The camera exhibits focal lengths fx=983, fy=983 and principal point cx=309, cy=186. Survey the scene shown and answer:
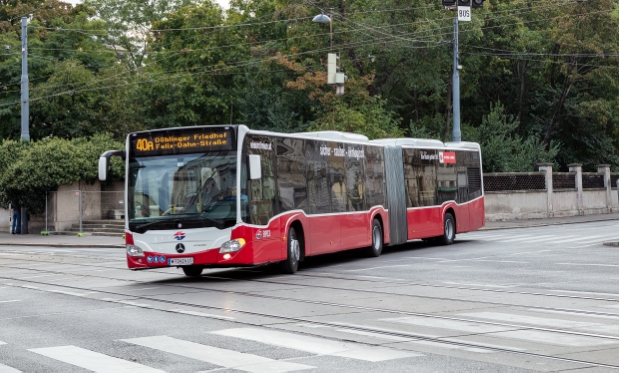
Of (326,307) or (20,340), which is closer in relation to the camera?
(20,340)

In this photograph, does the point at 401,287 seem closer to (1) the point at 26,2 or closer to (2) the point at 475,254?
(2) the point at 475,254


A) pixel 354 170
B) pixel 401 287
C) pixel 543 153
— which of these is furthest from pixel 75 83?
pixel 401 287

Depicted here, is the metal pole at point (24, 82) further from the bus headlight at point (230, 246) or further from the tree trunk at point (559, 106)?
the bus headlight at point (230, 246)

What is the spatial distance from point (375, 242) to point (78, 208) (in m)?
24.7

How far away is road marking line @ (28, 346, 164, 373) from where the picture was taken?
916 centimetres

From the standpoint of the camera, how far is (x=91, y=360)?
9.76m

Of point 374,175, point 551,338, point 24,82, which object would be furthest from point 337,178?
point 24,82

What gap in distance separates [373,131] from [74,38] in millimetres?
22797

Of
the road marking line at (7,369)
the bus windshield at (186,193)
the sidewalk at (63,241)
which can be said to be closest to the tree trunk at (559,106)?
the sidewalk at (63,241)

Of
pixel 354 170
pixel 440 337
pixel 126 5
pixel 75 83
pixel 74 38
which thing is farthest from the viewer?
pixel 126 5

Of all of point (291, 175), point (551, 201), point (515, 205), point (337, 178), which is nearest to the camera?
point (291, 175)

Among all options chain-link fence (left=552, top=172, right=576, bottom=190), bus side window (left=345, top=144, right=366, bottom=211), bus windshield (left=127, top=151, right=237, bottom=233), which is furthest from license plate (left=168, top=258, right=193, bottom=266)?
chain-link fence (left=552, top=172, right=576, bottom=190)

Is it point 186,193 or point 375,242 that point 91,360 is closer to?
point 186,193

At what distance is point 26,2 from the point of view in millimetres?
66188
